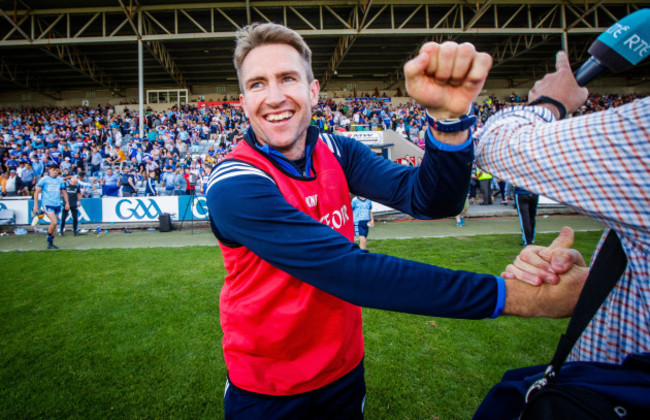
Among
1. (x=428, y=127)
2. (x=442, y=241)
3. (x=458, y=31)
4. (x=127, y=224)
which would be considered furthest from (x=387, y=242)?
(x=458, y=31)

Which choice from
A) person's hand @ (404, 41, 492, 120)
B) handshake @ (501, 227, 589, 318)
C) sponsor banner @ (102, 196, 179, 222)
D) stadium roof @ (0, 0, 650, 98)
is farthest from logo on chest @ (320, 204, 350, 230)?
stadium roof @ (0, 0, 650, 98)

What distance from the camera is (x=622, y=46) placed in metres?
Result: 1.05

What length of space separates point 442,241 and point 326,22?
2139cm

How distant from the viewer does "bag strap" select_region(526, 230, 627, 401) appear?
941 mm

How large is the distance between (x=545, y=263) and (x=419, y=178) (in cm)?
58

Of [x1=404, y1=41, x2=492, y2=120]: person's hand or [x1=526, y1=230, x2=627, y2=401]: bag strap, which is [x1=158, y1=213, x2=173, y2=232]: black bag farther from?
[x1=526, y1=230, x2=627, y2=401]: bag strap

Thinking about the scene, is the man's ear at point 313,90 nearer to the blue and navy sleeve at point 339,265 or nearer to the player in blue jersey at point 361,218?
the blue and navy sleeve at point 339,265

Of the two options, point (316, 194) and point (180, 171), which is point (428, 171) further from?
point (180, 171)

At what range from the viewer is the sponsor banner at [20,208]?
44.1 ft

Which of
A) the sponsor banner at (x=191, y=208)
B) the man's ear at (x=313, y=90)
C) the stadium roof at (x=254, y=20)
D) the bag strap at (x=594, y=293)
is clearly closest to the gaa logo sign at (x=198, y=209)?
the sponsor banner at (x=191, y=208)

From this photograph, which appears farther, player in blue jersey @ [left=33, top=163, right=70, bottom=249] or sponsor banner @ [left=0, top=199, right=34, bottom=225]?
sponsor banner @ [left=0, top=199, right=34, bottom=225]

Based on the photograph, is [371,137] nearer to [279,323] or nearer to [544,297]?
[279,323]

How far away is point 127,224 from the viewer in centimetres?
1347

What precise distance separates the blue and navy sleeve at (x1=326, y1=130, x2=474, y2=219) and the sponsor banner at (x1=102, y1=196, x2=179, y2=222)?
13177 millimetres
